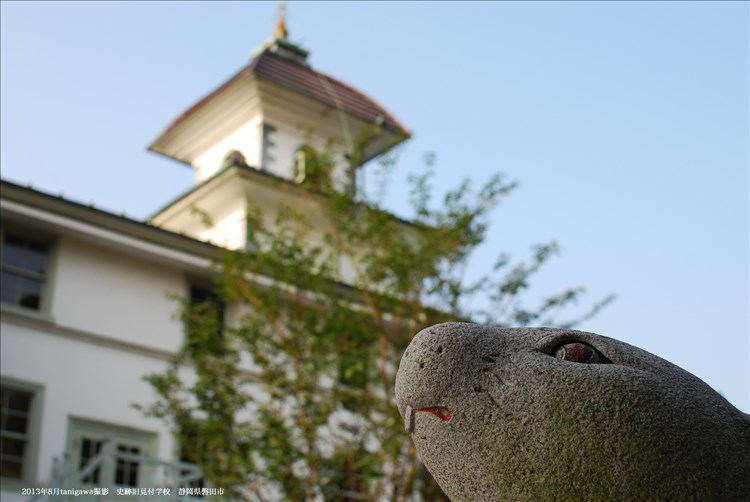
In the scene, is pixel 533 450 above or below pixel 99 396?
below

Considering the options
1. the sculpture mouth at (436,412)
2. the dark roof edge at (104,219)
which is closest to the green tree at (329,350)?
the dark roof edge at (104,219)

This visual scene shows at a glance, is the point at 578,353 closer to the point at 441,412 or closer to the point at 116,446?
the point at 441,412

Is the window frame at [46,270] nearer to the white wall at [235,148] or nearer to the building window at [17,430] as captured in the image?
the building window at [17,430]

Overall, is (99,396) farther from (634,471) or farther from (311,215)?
(634,471)

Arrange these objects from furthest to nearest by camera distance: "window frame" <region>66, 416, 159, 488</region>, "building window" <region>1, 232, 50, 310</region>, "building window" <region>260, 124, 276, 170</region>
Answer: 1. "building window" <region>260, 124, 276, 170</region>
2. "building window" <region>1, 232, 50, 310</region>
3. "window frame" <region>66, 416, 159, 488</region>

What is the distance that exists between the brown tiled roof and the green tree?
11993mm

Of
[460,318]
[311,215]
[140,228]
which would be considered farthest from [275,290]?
[311,215]

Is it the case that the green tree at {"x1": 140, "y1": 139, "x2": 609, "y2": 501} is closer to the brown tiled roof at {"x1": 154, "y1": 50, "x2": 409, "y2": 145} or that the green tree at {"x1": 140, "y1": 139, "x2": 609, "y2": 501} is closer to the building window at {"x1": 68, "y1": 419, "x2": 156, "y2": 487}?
the building window at {"x1": 68, "y1": 419, "x2": 156, "y2": 487}

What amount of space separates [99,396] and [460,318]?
7.11 meters

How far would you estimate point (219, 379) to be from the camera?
1423 cm

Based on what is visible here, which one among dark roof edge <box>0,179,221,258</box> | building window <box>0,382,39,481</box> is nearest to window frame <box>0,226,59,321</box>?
dark roof edge <box>0,179,221,258</box>

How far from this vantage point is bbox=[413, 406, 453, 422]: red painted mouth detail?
3.33 m

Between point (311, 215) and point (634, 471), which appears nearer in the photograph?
point (634, 471)

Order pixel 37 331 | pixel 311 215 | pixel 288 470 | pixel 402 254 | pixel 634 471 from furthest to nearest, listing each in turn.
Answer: pixel 311 215, pixel 37 331, pixel 402 254, pixel 288 470, pixel 634 471
